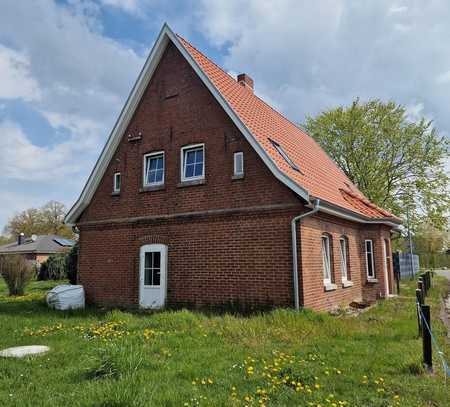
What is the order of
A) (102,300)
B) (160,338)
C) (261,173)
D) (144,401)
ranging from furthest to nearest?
(102,300), (261,173), (160,338), (144,401)

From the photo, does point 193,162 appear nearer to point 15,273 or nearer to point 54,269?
point 15,273

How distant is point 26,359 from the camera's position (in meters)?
6.32

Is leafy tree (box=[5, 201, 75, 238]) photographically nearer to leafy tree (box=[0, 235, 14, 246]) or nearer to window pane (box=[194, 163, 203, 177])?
leafy tree (box=[0, 235, 14, 246])

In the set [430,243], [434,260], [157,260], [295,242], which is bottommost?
[157,260]

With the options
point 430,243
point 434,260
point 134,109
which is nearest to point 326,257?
point 134,109

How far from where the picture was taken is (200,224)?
11.3 meters

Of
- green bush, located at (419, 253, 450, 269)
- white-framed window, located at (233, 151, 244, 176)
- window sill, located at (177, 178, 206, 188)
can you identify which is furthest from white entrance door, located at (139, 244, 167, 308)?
green bush, located at (419, 253, 450, 269)

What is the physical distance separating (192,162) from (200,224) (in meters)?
2.05

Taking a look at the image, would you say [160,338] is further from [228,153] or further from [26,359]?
[228,153]

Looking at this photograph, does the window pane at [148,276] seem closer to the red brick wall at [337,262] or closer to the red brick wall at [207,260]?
the red brick wall at [207,260]

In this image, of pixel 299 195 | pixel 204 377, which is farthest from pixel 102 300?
pixel 204 377

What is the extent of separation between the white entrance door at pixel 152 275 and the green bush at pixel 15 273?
952 centimetres

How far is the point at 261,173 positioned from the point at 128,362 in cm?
637

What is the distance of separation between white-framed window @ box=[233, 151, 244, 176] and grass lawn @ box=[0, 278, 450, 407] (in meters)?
3.99
